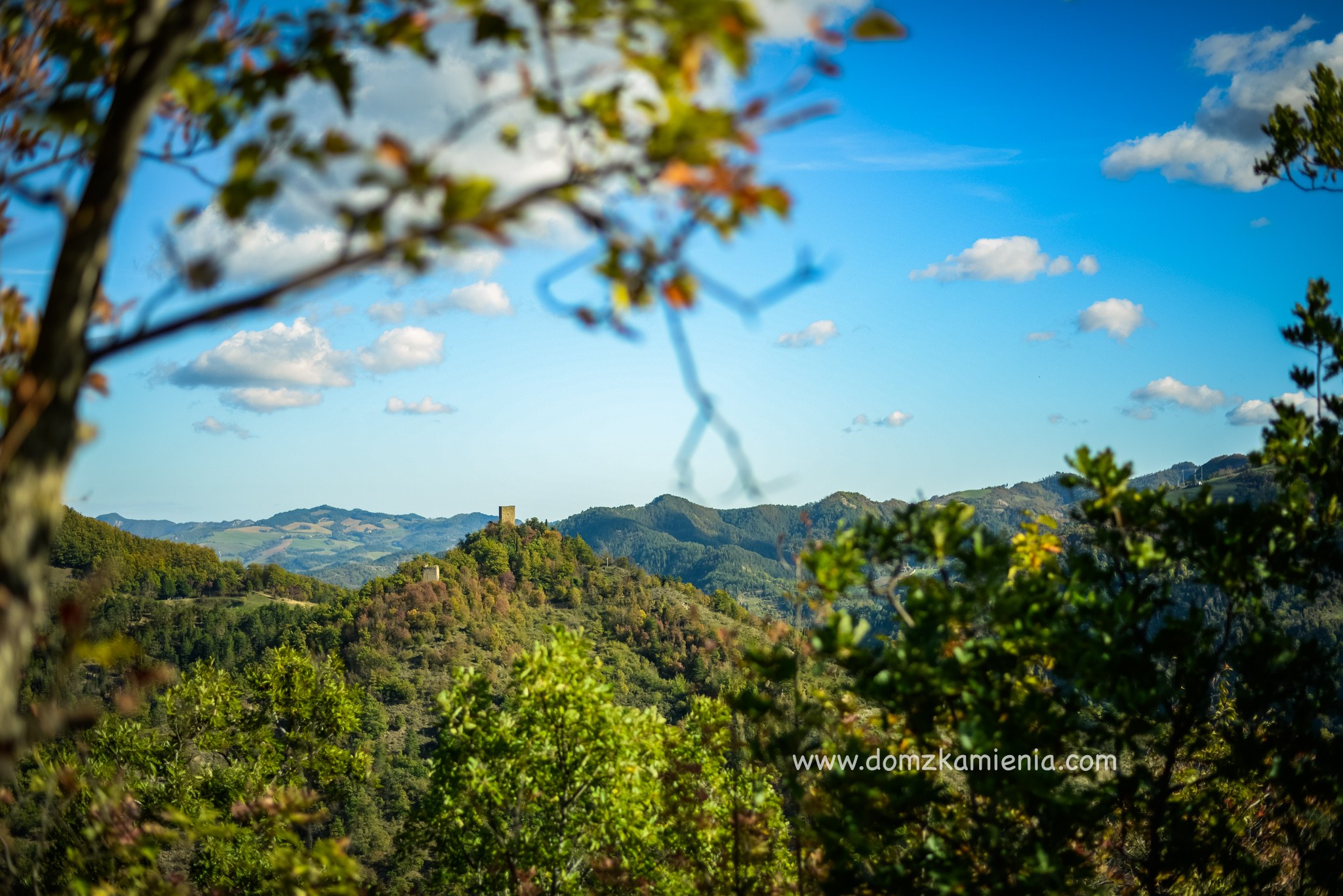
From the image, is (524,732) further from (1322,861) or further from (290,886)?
(1322,861)

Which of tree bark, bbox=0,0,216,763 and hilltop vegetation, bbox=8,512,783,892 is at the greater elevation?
tree bark, bbox=0,0,216,763

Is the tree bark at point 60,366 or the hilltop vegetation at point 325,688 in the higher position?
the tree bark at point 60,366

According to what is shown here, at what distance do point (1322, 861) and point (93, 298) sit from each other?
5.73 meters

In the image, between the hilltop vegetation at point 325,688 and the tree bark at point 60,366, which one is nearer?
the tree bark at point 60,366

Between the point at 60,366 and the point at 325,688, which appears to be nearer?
the point at 60,366

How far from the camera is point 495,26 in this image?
4.93ft

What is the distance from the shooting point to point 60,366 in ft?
4.18

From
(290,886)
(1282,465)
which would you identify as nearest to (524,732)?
(290,886)

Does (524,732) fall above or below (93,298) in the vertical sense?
below

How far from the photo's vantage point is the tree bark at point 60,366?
121 centimetres

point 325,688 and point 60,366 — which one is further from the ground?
point 60,366

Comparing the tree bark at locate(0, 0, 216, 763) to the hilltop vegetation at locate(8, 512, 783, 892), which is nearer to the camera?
the tree bark at locate(0, 0, 216, 763)

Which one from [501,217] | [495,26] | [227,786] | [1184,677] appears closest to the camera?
[501,217]

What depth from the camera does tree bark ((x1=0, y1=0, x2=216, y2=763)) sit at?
1.21m
